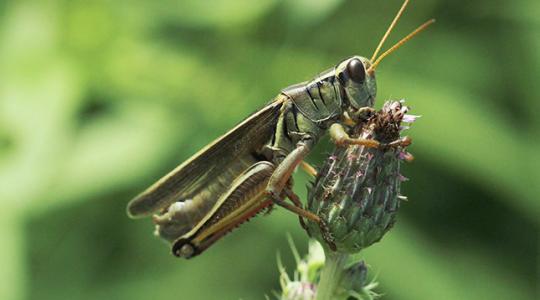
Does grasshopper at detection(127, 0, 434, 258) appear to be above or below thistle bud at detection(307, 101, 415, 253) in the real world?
above

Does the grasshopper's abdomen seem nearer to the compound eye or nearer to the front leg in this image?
Result: the front leg

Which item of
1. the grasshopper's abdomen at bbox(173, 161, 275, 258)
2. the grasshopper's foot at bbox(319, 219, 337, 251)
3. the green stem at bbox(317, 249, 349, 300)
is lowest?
the green stem at bbox(317, 249, 349, 300)

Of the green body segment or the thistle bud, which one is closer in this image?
the thistle bud

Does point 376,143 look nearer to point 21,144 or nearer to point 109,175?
point 109,175

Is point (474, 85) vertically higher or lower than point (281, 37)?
lower

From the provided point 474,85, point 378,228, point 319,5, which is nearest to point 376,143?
point 378,228

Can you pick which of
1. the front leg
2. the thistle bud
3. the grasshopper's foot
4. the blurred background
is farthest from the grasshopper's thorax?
the blurred background

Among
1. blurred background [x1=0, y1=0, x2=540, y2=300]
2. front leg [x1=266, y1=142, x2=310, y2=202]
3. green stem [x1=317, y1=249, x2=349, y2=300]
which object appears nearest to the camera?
green stem [x1=317, y1=249, x2=349, y2=300]
